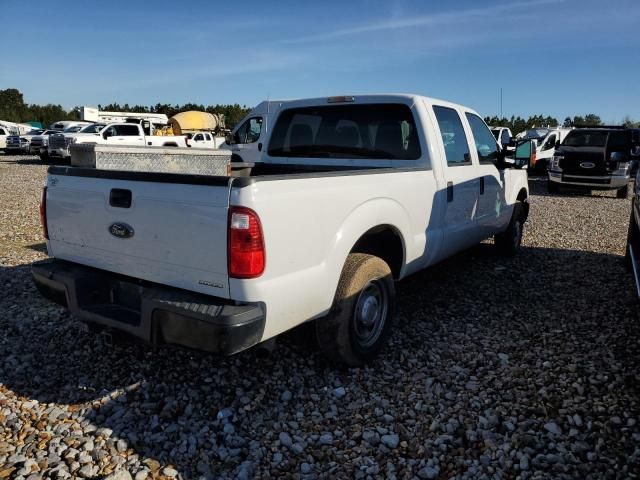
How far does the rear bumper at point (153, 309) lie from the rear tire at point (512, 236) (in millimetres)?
4881

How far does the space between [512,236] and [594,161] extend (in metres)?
9.20

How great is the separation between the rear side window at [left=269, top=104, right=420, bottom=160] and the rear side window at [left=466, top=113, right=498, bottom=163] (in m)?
1.25

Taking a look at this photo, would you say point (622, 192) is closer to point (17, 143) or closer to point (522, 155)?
point (522, 155)

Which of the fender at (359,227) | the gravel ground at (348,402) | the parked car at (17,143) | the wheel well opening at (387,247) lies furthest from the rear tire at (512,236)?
the parked car at (17,143)

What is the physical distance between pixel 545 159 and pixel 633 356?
18216 millimetres

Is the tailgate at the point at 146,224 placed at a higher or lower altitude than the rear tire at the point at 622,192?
higher

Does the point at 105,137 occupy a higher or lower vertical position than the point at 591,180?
higher

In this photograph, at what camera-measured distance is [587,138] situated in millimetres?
15328

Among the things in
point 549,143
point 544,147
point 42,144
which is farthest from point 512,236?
point 42,144

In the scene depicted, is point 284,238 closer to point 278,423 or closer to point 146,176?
point 146,176

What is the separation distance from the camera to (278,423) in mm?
2996

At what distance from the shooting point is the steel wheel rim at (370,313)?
3541 mm

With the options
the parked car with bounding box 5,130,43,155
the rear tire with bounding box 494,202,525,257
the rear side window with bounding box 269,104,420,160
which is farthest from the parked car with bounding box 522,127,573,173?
the parked car with bounding box 5,130,43,155

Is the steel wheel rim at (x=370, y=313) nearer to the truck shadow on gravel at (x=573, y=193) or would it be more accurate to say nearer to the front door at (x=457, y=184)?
the front door at (x=457, y=184)
